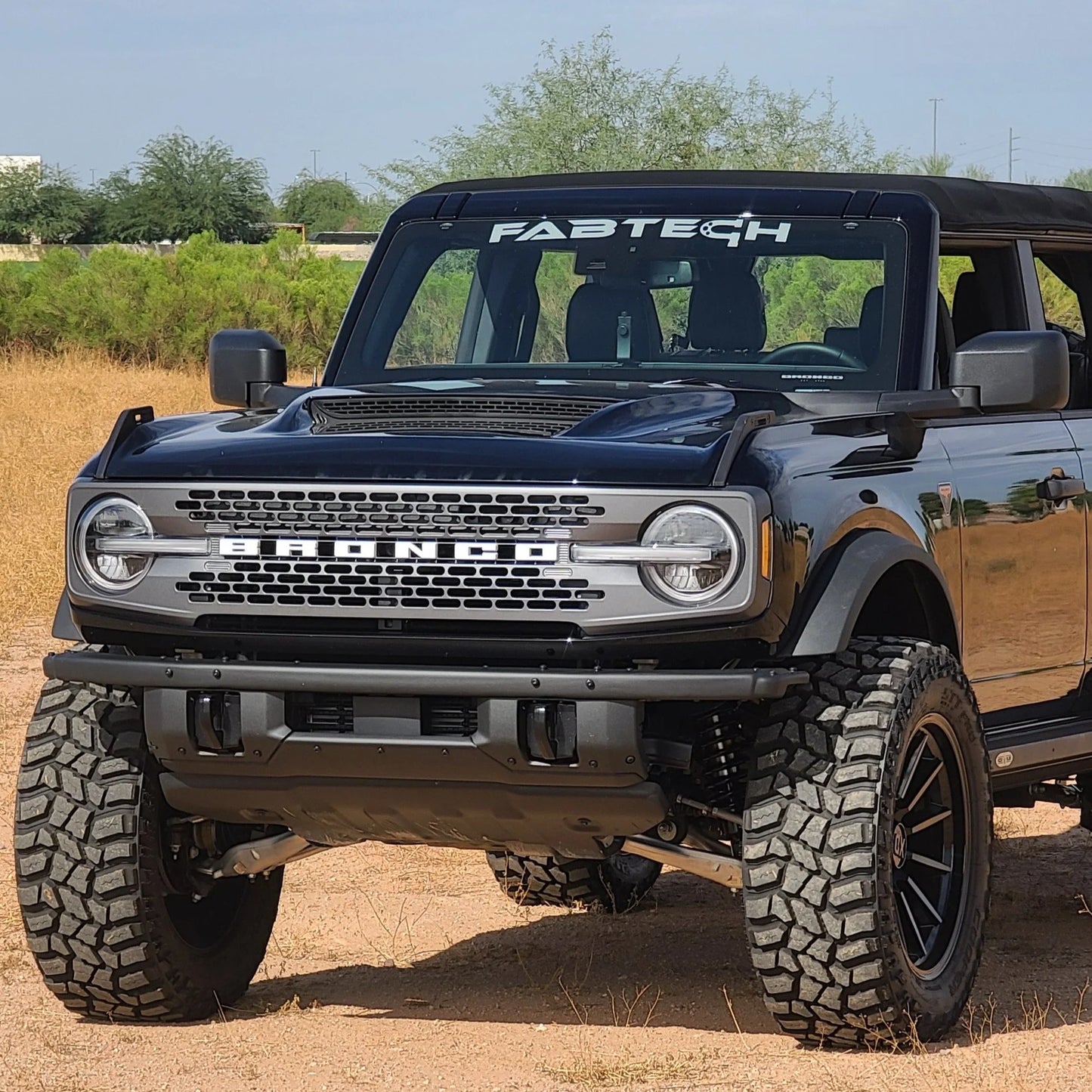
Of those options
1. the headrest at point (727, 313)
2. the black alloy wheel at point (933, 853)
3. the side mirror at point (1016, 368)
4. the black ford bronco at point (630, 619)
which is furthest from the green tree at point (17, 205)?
the black alloy wheel at point (933, 853)

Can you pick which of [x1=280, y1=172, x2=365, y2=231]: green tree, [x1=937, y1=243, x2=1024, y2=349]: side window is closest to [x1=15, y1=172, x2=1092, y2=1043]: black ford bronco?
[x1=937, y1=243, x2=1024, y2=349]: side window

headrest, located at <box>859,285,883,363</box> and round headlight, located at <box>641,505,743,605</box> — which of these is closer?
round headlight, located at <box>641,505,743,605</box>

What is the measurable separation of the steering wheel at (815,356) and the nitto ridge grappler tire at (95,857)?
76.9 inches

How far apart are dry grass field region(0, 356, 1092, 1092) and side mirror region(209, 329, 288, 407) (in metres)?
1.56

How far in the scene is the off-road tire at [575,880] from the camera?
6.52m

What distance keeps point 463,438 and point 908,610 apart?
1.29 metres

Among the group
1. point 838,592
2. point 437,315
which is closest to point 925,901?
point 838,592

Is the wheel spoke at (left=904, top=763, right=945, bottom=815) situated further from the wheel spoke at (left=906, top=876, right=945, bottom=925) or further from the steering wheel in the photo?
the steering wheel

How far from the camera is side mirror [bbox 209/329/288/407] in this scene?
5.74 m

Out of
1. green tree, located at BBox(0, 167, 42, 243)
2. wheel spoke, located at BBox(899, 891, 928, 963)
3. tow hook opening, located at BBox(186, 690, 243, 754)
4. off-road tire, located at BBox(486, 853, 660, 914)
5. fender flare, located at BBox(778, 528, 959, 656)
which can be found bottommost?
off-road tire, located at BBox(486, 853, 660, 914)

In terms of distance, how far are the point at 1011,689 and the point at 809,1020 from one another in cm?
146

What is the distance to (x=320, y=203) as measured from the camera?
85.1 m

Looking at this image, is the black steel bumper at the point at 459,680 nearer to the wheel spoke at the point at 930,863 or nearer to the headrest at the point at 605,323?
the wheel spoke at the point at 930,863

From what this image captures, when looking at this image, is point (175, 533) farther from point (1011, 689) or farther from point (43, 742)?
point (1011, 689)
